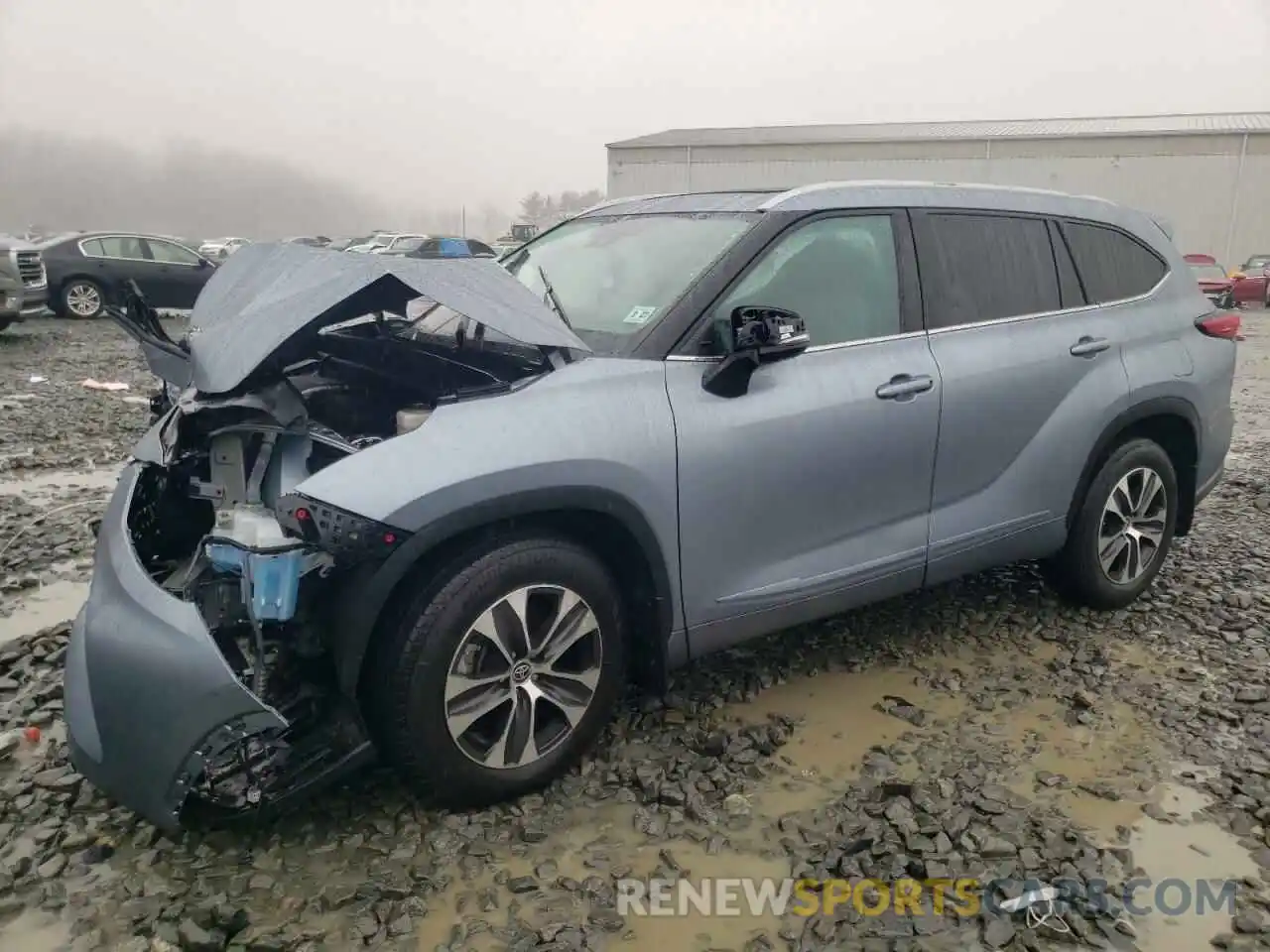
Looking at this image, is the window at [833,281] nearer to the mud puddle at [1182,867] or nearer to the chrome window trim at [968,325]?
the chrome window trim at [968,325]

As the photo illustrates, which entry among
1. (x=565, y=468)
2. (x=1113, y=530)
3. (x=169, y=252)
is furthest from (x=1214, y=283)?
(x=565, y=468)

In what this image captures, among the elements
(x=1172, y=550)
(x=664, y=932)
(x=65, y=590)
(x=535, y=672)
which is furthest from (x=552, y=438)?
(x=1172, y=550)

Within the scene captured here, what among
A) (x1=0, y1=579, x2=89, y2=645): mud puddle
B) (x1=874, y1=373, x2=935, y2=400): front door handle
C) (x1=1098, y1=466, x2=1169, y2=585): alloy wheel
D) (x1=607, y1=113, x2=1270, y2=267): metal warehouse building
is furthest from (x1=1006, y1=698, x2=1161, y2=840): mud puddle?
(x1=607, y1=113, x2=1270, y2=267): metal warehouse building

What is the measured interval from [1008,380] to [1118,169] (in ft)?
128

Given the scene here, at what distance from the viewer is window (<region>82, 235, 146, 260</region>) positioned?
15.9 m

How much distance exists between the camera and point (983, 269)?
3.70 m

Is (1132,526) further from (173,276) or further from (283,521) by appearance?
(173,276)

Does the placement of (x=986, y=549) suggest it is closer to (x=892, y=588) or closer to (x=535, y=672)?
(x=892, y=588)

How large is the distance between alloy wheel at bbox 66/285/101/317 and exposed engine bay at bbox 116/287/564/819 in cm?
1441

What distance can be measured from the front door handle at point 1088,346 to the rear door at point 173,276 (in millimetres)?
15967

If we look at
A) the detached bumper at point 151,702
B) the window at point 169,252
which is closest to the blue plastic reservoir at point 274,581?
the detached bumper at point 151,702

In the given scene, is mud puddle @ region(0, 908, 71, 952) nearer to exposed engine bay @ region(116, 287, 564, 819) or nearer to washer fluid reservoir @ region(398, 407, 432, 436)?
exposed engine bay @ region(116, 287, 564, 819)

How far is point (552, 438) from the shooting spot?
2.62 m

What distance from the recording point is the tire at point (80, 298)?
51.1 feet
